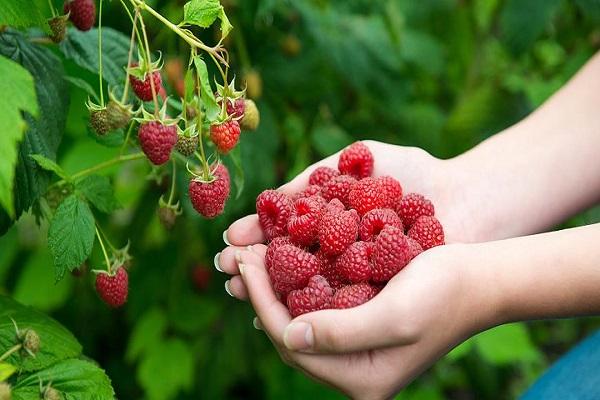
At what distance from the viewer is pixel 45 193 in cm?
106

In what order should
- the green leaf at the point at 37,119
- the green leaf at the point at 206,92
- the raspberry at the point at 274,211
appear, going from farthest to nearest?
→ 1. the raspberry at the point at 274,211
2. the green leaf at the point at 37,119
3. the green leaf at the point at 206,92

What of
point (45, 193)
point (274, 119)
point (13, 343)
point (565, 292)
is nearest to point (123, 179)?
point (274, 119)

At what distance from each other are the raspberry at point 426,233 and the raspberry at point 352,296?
0.44 feet

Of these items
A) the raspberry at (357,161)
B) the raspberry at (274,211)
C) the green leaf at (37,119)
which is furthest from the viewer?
the raspberry at (357,161)

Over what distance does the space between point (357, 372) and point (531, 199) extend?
1.78 feet

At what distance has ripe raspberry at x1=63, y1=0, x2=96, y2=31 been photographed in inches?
40.3

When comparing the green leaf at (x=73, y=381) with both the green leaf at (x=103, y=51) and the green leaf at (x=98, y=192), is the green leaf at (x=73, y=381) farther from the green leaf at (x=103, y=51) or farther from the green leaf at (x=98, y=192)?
the green leaf at (x=103, y=51)

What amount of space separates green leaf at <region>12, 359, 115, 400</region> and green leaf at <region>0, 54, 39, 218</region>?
255 millimetres

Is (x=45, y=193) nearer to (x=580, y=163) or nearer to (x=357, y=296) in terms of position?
(x=357, y=296)

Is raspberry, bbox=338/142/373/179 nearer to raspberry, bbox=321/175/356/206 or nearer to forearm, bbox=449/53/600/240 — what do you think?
raspberry, bbox=321/175/356/206

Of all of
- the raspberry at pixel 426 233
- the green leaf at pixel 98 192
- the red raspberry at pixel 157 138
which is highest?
the red raspberry at pixel 157 138

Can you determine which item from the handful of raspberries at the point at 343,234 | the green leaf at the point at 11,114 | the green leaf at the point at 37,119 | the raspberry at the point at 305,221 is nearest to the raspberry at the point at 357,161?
the handful of raspberries at the point at 343,234

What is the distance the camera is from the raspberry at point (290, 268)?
110 cm

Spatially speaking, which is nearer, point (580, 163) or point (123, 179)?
point (580, 163)
